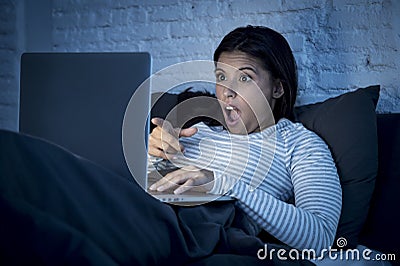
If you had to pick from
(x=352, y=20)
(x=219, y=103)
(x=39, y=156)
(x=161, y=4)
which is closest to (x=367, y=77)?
(x=352, y=20)

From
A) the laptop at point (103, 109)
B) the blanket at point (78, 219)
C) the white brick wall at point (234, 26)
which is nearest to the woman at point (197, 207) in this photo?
the blanket at point (78, 219)

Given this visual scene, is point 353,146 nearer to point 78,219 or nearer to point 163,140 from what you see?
point 163,140

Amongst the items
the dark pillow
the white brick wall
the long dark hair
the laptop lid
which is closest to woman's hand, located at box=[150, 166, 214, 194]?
the laptop lid

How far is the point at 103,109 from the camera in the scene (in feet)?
3.49

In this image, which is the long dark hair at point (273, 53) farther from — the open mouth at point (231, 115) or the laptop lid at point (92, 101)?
the laptop lid at point (92, 101)

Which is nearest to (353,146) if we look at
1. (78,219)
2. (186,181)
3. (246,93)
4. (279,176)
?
(279,176)

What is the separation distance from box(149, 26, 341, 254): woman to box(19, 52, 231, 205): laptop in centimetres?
11

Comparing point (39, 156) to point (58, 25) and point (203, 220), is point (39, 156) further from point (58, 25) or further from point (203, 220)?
point (58, 25)

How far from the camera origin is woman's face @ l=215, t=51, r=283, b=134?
1517mm

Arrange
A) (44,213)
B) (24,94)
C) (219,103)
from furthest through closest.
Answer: (219,103) → (24,94) → (44,213)

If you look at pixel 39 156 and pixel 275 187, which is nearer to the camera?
pixel 39 156

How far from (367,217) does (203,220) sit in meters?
0.47

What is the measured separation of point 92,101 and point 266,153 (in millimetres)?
558

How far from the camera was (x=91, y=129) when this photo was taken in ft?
3.54
